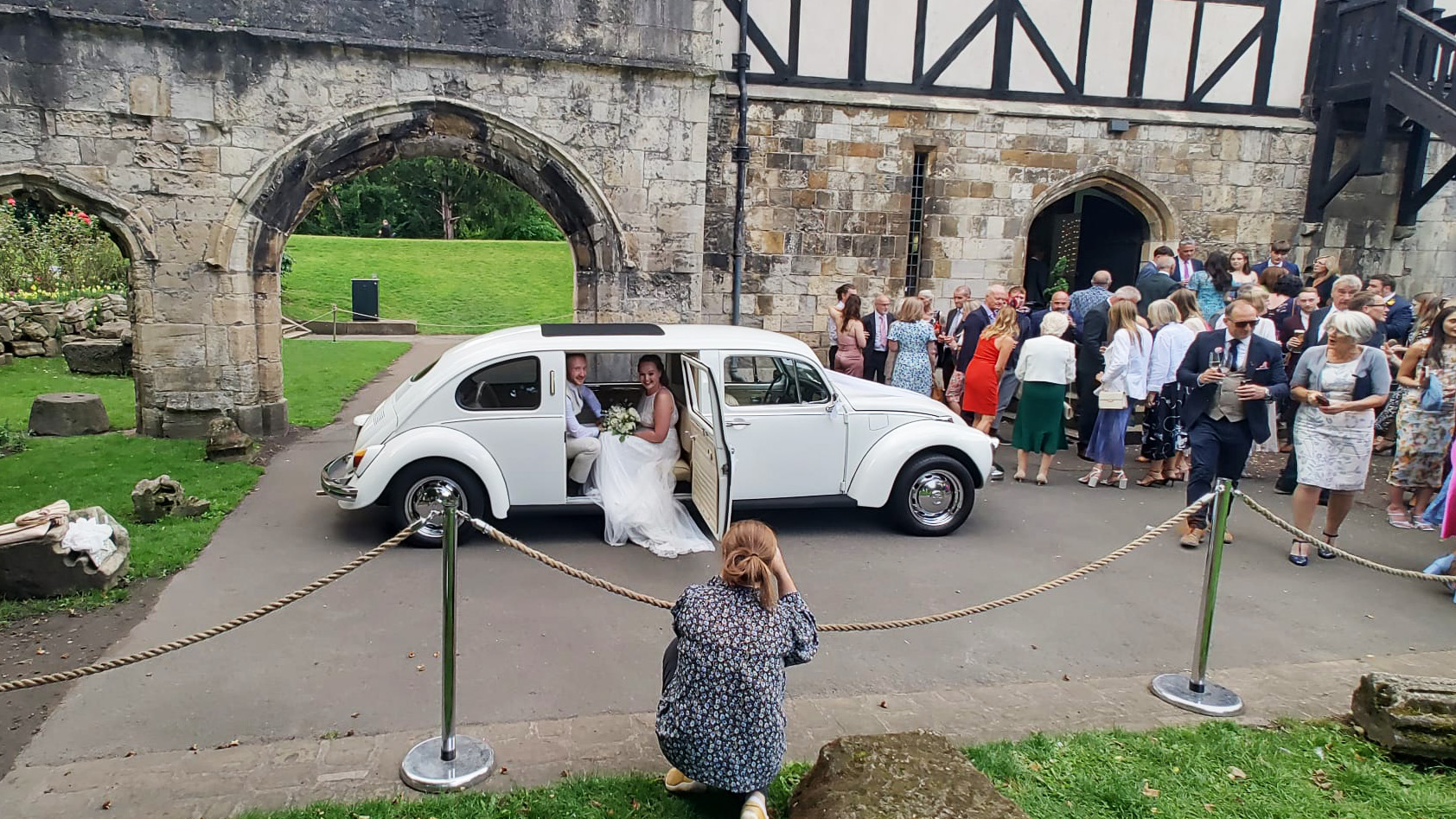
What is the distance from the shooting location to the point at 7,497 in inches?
300

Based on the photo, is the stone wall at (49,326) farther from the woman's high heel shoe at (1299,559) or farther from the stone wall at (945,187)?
the woman's high heel shoe at (1299,559)

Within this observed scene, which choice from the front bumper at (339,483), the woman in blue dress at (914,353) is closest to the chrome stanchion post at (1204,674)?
the woman in blue dress at (914,353)

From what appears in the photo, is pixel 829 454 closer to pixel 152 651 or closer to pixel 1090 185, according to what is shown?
pixel 152 651

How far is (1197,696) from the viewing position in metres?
4.62

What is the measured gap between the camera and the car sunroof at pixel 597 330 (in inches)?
283

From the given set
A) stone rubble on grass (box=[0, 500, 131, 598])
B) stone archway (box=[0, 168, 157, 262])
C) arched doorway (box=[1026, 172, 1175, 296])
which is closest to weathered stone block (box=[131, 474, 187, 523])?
stone rubble on grass (box=[0, 500, 131, 598])

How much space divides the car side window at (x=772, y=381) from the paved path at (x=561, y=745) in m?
2.95

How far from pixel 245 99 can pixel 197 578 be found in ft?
19.8

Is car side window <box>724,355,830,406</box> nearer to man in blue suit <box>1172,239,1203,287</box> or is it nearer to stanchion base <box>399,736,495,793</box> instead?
stanchion base <box>399,736,495,793</box>

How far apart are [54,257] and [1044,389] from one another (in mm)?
19321

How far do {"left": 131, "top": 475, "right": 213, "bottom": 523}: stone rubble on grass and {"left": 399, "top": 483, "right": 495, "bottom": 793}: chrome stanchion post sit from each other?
4.49 metres

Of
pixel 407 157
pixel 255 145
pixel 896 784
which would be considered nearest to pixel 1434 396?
pixel 896 784

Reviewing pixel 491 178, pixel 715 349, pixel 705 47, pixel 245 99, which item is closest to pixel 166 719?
pixel 715 349

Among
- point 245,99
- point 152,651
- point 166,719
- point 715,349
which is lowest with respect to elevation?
point 166,719
